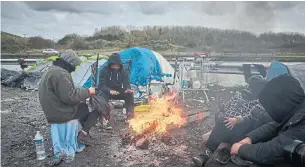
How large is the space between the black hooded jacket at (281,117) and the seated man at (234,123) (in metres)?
1.12

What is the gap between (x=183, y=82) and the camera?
9781 millimetres

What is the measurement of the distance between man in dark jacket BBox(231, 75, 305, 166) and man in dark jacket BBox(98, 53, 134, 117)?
14.1 feet

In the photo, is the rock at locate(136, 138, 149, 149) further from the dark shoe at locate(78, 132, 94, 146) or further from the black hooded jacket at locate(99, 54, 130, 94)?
the black hooded jacket at locate(99, 54, 130, 94)

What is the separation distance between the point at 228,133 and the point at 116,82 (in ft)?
11.8

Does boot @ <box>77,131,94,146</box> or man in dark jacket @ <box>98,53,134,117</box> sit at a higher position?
man in dark jacket @ <box>98,53,134,117</box>

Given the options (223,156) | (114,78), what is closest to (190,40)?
(114,78)

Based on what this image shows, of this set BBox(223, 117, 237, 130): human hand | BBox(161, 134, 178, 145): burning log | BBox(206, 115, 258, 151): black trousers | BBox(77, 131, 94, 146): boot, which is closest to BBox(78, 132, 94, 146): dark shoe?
BBox(77, 131, 94, 146): boot

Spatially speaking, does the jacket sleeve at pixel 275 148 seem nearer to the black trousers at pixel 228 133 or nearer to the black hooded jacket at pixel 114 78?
the black trousers at pixel 228 133

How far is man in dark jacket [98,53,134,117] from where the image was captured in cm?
687

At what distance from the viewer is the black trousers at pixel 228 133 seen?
4129 mm

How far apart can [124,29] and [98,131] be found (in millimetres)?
35099

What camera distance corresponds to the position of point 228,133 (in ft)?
14.0

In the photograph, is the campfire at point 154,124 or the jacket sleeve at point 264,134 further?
the campfire at point 154,124

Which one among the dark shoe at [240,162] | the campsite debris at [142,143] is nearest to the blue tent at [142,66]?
the campsite debris at [142,143]
